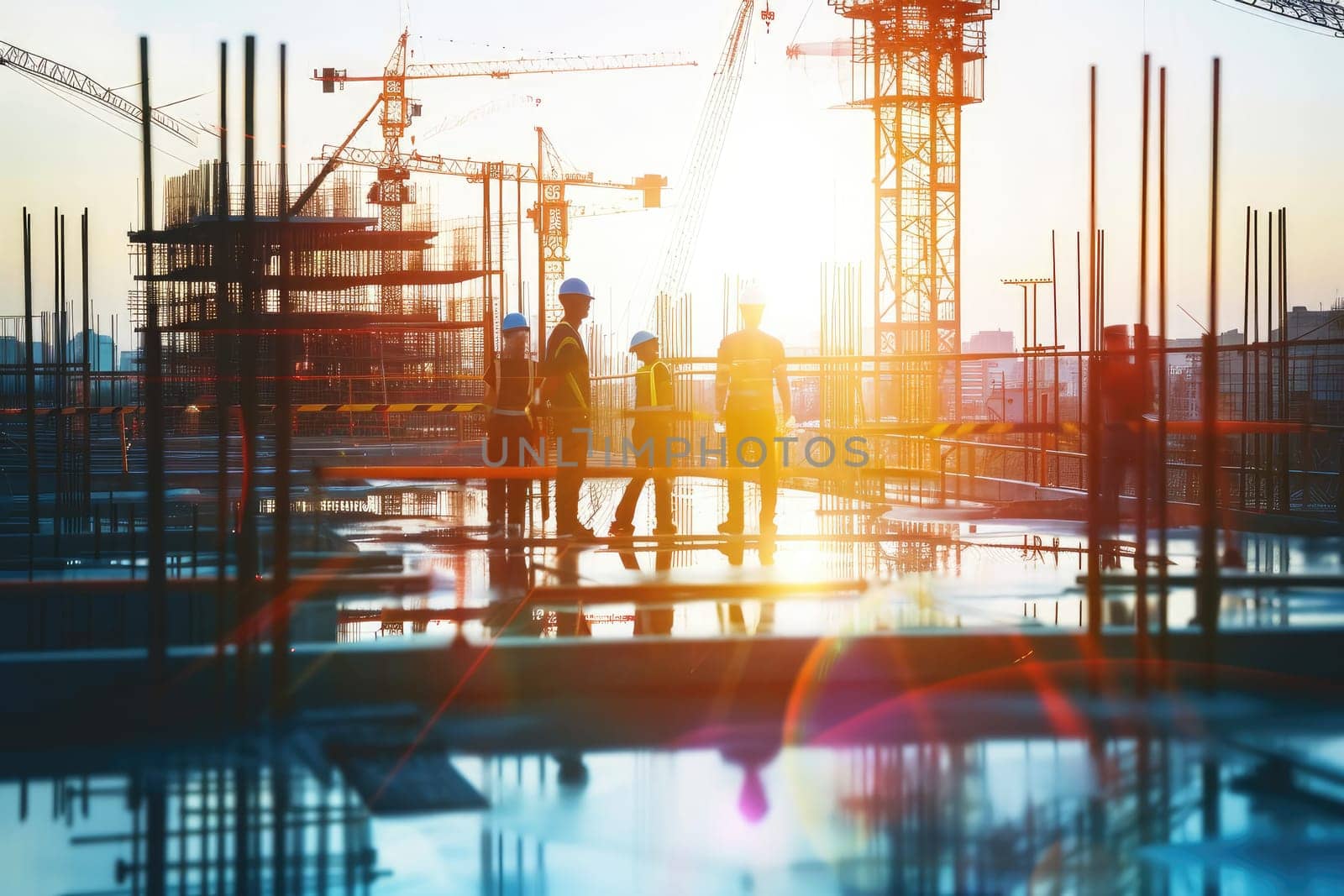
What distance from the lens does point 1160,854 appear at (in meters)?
4.11

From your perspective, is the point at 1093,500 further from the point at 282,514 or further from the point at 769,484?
the point at 769,484

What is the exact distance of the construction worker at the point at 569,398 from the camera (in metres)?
11.6

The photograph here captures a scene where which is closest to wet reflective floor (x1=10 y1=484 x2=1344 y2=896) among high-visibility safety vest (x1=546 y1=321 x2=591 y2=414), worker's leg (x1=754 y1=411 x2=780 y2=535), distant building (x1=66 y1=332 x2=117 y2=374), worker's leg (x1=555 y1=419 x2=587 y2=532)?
worker's leg (x1=754 y1=411 x2=780 y2=535)

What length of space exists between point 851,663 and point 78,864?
3365mm

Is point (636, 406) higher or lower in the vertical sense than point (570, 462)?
higher

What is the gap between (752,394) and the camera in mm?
11234

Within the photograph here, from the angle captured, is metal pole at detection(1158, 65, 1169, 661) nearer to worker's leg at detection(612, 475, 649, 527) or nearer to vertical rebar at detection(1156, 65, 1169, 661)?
vertical rebar at detection(1156, 65, 1169, 661)

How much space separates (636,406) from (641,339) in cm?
67

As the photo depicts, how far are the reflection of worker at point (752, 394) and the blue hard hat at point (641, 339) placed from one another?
147 centimetres

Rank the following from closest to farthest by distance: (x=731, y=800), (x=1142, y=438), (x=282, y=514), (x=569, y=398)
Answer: (x=731, y=800), (x=282, y=514), (x=1142, y=438), (x=569, y=398)

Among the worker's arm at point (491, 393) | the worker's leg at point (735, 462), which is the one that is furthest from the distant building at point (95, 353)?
the worker's leg at point (735, 462)

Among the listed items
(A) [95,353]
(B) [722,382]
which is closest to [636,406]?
(B) [722,382]

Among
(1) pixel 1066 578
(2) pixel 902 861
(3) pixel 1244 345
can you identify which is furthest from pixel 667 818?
(3) pixel 1244 345

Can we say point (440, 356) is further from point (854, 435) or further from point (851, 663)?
point (851, 663)
